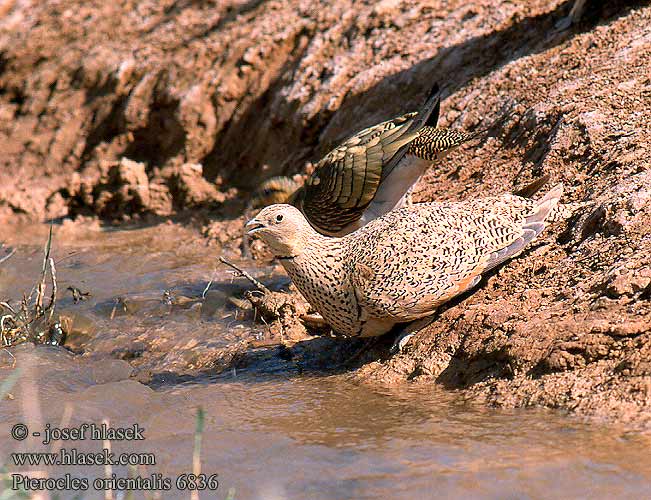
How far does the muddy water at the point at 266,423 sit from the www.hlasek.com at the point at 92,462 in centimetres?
4

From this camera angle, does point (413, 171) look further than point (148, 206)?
No

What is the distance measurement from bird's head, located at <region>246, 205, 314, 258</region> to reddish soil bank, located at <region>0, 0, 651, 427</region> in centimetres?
77

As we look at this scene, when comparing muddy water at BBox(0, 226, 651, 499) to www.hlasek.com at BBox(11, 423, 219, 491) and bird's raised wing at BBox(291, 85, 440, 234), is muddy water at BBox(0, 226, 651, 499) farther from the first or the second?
bird's raised wing at BBox(291, 85, 440, 234)

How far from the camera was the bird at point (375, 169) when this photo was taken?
643 cm

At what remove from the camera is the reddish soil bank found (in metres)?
4.51

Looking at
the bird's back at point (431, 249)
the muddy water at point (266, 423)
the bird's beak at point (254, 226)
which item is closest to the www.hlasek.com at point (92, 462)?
the muddy water at point (266, 423)

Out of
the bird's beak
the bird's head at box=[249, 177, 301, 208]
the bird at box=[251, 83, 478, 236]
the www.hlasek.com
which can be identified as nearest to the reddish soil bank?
the bird at box=[251, 83, 478, 236]

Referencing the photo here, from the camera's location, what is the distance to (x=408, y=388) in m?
4.75

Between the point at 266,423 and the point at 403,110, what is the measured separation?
4.07 metres

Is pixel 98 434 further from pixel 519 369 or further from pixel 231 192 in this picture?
pixel 231 192

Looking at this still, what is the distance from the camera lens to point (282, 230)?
4984mm

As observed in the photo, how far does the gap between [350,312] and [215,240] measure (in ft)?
12.4

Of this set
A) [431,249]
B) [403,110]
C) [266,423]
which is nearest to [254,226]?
[431,249]

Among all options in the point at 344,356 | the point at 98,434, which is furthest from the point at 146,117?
the point at 98,434
